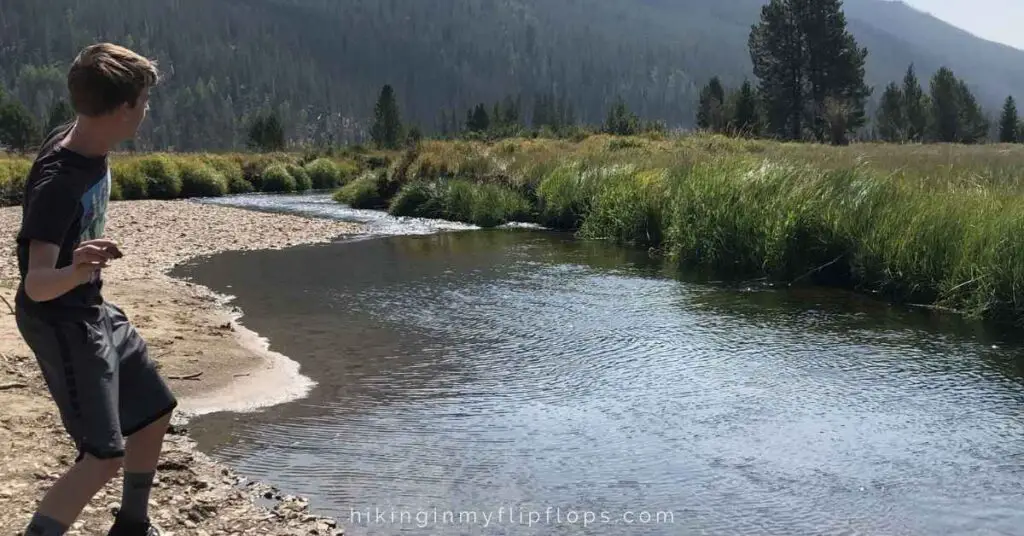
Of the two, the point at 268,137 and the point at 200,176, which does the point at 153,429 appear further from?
the point at 268,137

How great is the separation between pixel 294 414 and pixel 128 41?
219133 millimetres

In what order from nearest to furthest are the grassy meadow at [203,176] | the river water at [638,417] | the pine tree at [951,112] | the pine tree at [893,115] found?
the river water at [638,417] < the grassy meadow at [203,176] < the pine tree at [951,112] < the pine tree at [893,115]

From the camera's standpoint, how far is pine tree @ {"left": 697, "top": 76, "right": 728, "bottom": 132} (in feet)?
245

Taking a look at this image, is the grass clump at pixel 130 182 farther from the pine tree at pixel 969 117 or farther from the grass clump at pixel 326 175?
the pine tree at pixel 969 117

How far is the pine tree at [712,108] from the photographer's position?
74.6 m

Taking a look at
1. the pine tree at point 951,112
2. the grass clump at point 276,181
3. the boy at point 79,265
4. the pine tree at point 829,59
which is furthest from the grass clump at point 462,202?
the pine tree at point 951,112

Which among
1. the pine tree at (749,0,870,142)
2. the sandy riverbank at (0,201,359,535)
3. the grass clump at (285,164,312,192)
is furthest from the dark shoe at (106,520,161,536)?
the pine tree at (749,0,870,142)

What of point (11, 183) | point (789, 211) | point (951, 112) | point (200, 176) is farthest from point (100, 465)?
point (951, 112)

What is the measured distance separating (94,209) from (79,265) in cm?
33

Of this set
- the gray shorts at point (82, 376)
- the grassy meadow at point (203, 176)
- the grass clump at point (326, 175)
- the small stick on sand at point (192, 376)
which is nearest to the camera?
the gray shorts at point (82, 376)

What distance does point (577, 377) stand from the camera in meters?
7.02

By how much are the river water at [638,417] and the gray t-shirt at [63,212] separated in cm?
175

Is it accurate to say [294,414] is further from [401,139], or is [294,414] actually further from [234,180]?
[401,139]

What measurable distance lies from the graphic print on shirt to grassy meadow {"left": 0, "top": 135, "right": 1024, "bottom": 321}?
891cm
